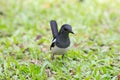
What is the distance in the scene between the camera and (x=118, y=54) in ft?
22.3

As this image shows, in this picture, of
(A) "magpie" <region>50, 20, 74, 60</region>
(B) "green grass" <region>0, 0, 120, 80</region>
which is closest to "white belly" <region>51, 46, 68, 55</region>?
(A) "magpie" <region>50, 20, 74, 60</region>

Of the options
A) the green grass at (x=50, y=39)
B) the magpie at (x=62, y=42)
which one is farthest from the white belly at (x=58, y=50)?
the green grass at (x=50, y=39)

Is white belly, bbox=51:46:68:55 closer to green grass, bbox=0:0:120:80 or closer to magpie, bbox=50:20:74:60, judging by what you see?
magpie, bbox=50:20:74:60

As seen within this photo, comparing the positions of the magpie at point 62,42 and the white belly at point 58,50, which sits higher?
the magpie at point 62,42

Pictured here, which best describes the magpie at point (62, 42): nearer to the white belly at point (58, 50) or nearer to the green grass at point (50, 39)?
the white belly at point (58, 50)

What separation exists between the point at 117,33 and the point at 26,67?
11.1 feet

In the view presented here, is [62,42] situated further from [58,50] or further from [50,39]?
[50,39]

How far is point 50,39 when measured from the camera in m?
7.74

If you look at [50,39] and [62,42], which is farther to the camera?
[50,39]

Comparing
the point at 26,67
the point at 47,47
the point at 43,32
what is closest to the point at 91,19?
the point at 43,32

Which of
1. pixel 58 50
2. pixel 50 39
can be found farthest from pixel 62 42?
pixel 50 39

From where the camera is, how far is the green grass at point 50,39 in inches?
229

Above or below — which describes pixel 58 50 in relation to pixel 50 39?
below

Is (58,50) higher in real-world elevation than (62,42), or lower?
lower
